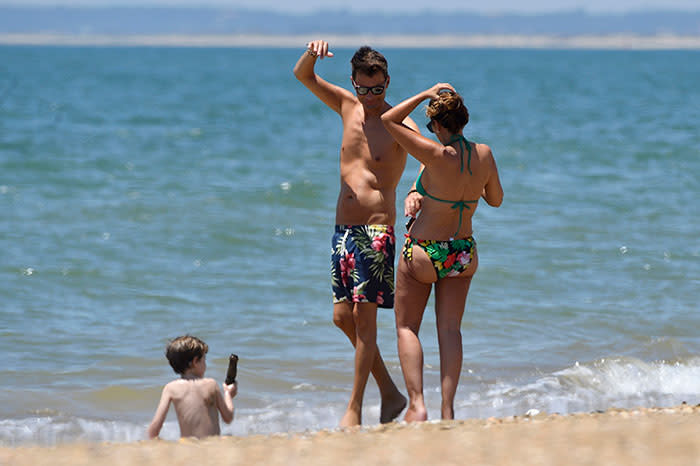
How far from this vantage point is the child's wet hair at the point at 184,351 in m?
4.19

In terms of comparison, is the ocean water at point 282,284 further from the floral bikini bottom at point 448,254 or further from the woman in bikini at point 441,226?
the floral bikini bottom at point 448,254

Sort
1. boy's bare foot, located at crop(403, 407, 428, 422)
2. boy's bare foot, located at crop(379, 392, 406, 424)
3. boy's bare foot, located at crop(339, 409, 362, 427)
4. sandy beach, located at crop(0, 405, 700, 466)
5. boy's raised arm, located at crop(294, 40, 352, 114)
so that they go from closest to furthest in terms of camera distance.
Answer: sandy beach, located at crop(0, 405, 700, 466)
boy's bare foot, located at crop(403, 407, 428, 422)
boy's bare foot, located at crop(339, 409, 362, 427)
boy's raised arm, located at crop(294, 40, 352, 114)
boy's bare foot, located at crop(379, 392, 406, 424)

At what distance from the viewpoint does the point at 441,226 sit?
15.0 ft

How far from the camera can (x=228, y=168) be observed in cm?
1722

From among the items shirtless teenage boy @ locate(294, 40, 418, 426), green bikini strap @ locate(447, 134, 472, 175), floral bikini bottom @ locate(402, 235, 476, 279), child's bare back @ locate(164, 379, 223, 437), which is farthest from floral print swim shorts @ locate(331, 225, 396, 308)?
child's bare back @ locate(164, 379, 223, 437)

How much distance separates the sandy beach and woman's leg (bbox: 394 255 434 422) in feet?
1.95

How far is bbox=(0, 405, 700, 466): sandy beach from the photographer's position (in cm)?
336

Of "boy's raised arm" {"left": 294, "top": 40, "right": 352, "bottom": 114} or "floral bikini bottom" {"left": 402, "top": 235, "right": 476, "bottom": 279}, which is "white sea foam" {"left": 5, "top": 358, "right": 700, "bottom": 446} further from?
"boy's raised arm" {"left": 294, "top": 40, "right": 352, "bottom": 114}

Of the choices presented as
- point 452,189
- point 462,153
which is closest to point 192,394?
point 452,189

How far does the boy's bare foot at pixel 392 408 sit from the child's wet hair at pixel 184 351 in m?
1.29

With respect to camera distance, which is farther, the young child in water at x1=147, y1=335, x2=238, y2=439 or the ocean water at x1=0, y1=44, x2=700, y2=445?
the ocean water at x1=0, y1=44, x2=700, y2=445

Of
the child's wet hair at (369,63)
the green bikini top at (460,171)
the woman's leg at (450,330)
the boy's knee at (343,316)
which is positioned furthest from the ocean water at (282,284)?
the child's wet hair at (369,63)

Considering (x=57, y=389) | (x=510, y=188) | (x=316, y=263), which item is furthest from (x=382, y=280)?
(x=510, y=188)

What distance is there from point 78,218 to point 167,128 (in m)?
13.7
